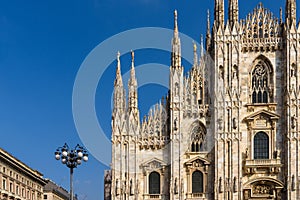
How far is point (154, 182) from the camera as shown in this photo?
5109 centimetres

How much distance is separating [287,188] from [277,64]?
33.0ft

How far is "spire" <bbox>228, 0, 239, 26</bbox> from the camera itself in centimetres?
5144

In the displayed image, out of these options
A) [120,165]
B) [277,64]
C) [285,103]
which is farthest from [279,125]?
[120,165]

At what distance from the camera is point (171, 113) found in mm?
50781

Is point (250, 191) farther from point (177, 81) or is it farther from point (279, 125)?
point (177, 81)

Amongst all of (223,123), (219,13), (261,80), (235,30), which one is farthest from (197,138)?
(219,13)

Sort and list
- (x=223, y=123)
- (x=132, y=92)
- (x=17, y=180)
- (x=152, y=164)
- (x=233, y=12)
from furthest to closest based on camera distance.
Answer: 1. (x=17, y=180)
2. (x=132, y=92)
3. (x=233, y=12)
4. (x=152, y=164)
5. (x=223, y=123)

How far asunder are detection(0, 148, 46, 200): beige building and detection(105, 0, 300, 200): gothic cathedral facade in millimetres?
15287

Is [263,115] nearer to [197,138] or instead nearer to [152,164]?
[197,138]

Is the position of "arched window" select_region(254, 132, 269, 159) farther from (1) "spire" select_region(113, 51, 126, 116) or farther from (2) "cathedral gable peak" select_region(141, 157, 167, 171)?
(1) "spire" select_region(113, 51, 126, 116)

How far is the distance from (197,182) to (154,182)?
11.4 feet

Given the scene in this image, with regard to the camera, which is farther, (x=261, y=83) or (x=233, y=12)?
(x=233, y=12)

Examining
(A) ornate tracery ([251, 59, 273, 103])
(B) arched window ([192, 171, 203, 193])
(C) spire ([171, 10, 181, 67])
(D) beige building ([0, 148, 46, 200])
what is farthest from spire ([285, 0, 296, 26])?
(D) beige building ([0, 148, 46, 200])

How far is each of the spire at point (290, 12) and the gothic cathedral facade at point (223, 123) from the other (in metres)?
0.06
